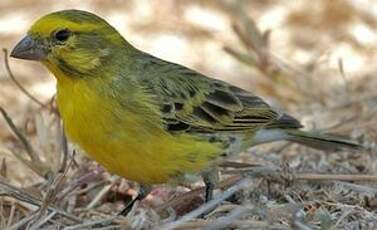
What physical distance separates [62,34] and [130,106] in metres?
0.43

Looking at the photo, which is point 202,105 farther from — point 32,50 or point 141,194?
point 32,50

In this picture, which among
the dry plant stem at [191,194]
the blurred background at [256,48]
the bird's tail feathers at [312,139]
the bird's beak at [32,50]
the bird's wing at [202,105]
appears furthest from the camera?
the blurred background at [256,48]

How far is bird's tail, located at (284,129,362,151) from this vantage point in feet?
19.3

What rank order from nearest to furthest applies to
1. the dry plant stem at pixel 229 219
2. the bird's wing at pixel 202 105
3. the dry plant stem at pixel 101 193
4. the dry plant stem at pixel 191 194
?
1. the dry plant stem at pixel 229 219
2. the dry plant stem at pixel 191 194
3. the bird's wing at pixel 202 105
4. the dry plant stem at pixel 101 193

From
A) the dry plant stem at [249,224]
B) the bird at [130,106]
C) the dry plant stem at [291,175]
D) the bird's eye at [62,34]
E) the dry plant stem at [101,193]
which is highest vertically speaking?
the bird's eye at [62,34]

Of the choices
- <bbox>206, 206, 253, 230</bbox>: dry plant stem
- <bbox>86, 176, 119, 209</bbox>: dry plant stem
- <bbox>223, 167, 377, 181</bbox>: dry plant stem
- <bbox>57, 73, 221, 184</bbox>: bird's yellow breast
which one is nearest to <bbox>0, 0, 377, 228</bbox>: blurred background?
<bbox>86, 176, 119, 209</bbox>: dry plant stem

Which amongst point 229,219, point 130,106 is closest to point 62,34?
point 130,106

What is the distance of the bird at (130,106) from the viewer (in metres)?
4.97

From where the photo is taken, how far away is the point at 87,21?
519 cm

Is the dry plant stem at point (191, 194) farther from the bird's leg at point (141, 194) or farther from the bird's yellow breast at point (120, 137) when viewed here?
the bird's leg at point (141, 194)

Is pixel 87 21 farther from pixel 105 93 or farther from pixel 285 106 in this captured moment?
pixel 285 106

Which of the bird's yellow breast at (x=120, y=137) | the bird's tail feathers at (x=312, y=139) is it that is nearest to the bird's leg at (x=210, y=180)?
the bird's yellow breast at (x=120, y=137)

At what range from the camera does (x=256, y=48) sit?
734 cm

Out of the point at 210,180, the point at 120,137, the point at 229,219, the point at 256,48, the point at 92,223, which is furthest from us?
the point at 256,48
